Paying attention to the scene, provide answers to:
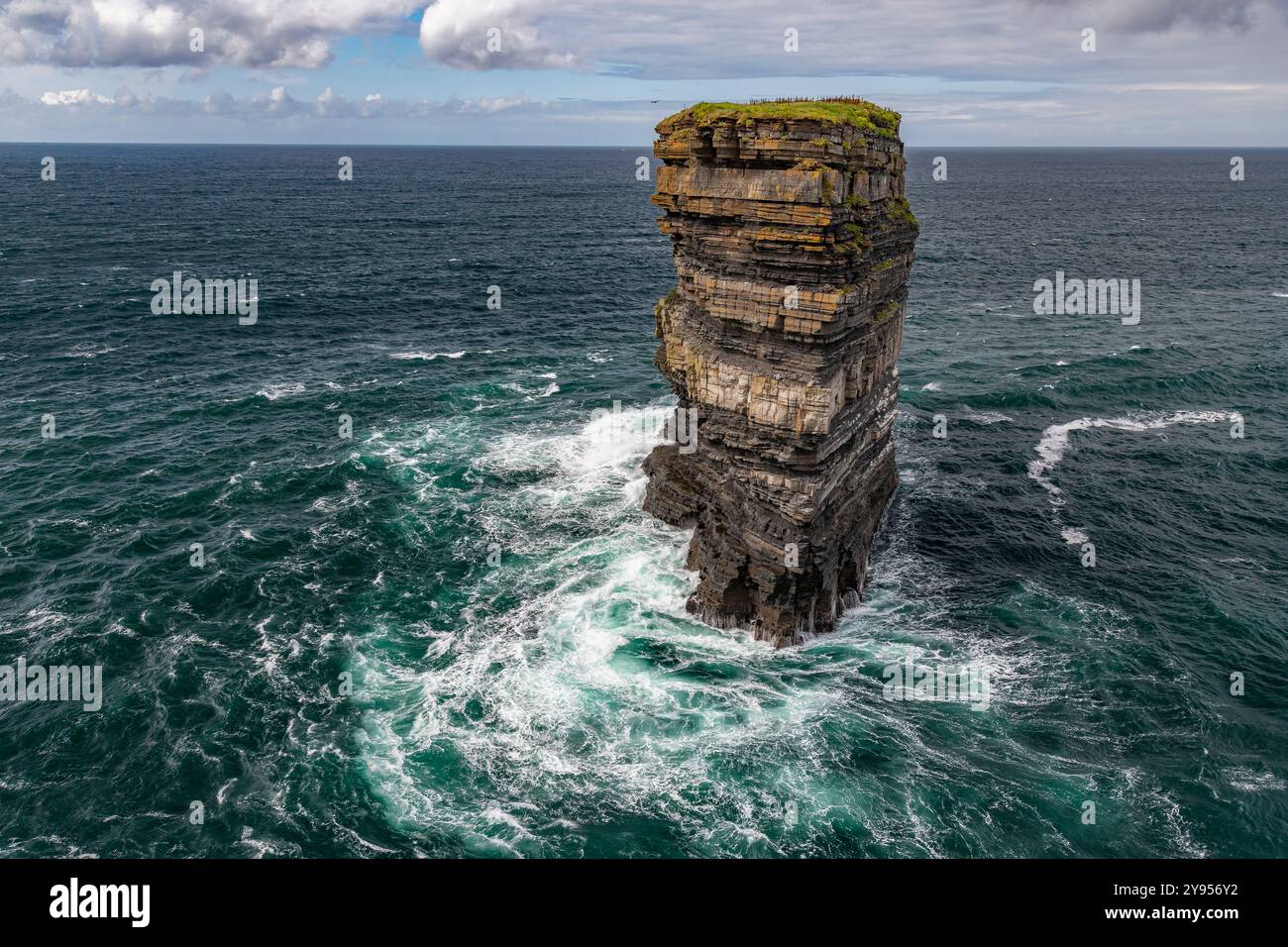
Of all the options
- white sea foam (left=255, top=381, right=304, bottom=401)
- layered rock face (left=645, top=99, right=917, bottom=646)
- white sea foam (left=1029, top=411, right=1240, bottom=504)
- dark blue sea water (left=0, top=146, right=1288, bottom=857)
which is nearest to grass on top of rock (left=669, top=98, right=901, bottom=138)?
layered rock face (left=645, top=99, right=917, bottom=646)

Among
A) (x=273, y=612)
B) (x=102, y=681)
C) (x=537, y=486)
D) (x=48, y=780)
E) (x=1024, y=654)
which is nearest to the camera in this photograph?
(x=48, y=780)

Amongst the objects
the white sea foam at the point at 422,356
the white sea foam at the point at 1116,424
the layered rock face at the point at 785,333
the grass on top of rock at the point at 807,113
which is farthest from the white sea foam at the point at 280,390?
the white sea foam at the point at 1116,424

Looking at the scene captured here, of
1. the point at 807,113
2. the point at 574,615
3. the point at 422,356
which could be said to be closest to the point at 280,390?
the point at 422,356

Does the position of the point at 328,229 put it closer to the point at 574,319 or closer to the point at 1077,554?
the point at 574,319

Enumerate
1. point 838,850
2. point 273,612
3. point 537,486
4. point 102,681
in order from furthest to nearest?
point 537,486, point 273,612, point 102,681, point 838,850

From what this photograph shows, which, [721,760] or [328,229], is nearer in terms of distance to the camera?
[721,760]

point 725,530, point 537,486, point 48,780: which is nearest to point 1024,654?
point 725,530
